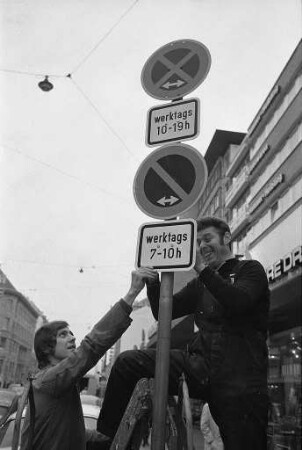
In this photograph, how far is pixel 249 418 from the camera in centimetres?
241

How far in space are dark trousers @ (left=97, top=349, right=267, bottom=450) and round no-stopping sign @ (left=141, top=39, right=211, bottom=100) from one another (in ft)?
5.85

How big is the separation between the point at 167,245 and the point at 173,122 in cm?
89

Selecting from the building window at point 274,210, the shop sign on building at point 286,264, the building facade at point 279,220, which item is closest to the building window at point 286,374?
the building facade at point 279,220

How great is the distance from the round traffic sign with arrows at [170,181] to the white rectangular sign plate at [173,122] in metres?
0.10

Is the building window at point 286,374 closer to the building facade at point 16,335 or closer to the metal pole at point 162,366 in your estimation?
the metal pole at point 162,366

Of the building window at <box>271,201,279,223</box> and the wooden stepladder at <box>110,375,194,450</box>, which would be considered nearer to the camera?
the wooden stepladder at <box>110,375,194,450</box>

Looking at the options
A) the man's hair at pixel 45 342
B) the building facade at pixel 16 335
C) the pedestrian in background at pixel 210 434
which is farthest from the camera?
the building facade at pixel 16 335

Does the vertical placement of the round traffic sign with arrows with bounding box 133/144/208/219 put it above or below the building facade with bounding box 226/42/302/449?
below

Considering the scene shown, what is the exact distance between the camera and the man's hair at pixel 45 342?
2.97 meters

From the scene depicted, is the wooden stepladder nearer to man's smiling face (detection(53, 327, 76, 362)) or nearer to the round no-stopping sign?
man's smiling face (detection(53, 327, 76, 362))

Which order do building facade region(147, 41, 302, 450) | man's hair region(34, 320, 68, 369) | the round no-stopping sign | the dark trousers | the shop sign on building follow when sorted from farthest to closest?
building facade region(147, 41, 302, 450) < the shop sign on building < the round no-stopping sign < man's hair region(34, 320, 68, 369) < the dark trousers

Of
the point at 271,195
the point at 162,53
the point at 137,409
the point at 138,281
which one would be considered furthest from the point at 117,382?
the point at 271,195

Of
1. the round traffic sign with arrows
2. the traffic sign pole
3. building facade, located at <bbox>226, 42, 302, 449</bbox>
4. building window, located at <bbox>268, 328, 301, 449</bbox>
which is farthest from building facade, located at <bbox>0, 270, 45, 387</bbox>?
the round traffic sign with arrows

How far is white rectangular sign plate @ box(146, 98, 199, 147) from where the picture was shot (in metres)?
3.03
